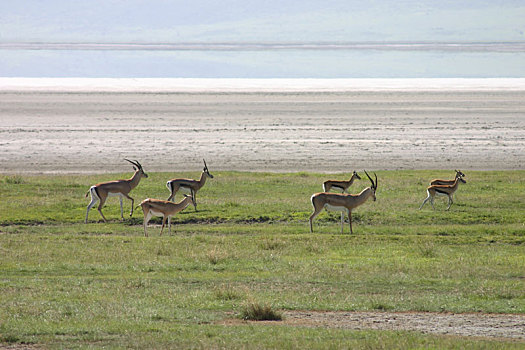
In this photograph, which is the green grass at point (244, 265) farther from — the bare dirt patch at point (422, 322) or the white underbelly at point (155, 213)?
the white underbelly at point (155, 213)

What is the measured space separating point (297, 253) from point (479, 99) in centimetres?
5484

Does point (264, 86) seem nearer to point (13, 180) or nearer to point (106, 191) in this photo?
point (13, 180)

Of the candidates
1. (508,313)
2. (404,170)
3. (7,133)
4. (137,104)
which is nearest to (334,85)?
(137,104)

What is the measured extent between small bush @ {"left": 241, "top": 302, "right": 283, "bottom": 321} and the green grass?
8.3 inches

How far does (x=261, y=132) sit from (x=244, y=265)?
31.2m

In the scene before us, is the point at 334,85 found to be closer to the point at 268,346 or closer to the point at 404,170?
the point at 404,170

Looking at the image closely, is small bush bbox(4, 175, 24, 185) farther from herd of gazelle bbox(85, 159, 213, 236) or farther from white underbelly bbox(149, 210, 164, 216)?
white underbelly bbox(149, 210, 164, 216)
